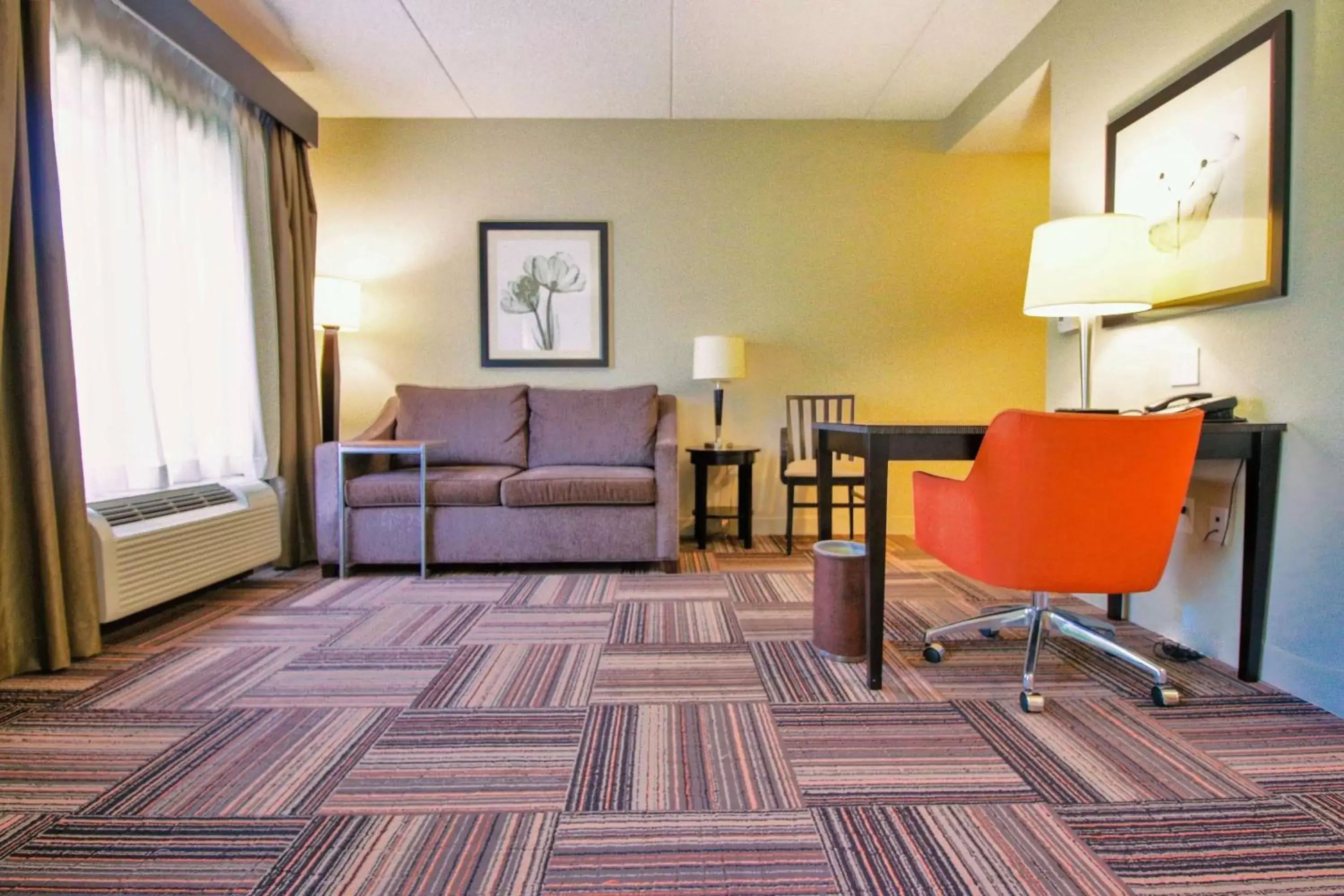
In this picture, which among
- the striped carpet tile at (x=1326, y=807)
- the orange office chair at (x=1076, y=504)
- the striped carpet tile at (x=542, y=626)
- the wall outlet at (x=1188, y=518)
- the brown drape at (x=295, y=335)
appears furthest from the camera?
the brown drape at (x=295, y=335)

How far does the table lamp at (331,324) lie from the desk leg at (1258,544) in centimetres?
376

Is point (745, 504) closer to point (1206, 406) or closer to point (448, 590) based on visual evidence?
point (448, 590)

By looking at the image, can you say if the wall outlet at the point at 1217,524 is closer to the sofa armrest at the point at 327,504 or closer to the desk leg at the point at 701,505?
the desk leg at the point at 701,505

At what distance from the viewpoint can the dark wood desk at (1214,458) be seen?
1.55m

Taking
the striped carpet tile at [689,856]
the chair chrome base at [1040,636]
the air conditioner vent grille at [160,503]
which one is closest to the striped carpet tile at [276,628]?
the air conditioner vent grille at [160,503]

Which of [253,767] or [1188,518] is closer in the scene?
[253,767]

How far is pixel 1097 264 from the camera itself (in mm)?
1737

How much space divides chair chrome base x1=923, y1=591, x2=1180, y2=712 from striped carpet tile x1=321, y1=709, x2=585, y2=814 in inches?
43.4

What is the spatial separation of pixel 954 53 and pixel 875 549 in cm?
272

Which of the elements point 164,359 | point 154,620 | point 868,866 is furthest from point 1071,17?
point 154,620

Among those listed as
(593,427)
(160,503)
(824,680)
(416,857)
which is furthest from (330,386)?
(824,680)

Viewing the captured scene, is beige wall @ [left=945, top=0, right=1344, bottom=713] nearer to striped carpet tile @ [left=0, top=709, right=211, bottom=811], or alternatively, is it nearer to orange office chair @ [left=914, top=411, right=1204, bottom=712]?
orange office chair @ [left=914, top=411, right=1204, bottom=712]

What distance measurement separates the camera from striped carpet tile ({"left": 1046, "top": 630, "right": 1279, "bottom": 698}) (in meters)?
1.58

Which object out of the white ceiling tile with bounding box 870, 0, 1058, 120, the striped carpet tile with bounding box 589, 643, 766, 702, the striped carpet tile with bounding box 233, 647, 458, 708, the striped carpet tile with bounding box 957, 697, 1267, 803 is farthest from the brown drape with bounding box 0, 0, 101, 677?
the white ceiling tile with bounding box 870, 0, 1058, 120
